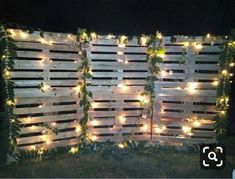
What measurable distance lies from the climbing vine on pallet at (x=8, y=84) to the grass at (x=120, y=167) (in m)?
0.75

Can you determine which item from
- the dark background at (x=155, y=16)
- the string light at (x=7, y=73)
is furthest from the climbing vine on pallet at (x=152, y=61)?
the string light at (x=7, y=73)

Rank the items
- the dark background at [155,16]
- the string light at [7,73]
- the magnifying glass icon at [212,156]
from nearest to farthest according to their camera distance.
A: the magnifying glass icon at [212,156] < the string light at [7,73] < the dark background at [155,16]

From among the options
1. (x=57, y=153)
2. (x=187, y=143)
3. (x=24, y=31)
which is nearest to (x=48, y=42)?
(x=24, y=31)

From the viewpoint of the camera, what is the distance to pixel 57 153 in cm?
819

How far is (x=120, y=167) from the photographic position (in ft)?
24.4

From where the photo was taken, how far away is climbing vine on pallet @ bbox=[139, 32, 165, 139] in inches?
332

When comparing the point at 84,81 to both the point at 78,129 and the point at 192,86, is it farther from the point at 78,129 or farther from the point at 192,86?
the point at 192,86

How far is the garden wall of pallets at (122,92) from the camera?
802 cm

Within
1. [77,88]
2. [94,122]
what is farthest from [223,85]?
[77,88]

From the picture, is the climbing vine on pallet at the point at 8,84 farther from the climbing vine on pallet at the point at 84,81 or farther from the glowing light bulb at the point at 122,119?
the glowing light bulb at the point at 122,119

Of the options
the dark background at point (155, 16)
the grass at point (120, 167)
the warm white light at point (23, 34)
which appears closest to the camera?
the grass at point (120, 167)

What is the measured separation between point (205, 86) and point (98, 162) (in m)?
3.57

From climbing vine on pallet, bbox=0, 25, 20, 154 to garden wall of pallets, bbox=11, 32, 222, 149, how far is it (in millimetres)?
528

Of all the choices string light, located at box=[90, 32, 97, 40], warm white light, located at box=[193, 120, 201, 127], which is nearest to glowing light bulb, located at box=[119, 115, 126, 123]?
warm white light, located at box=[193, 120, 201, 127]
